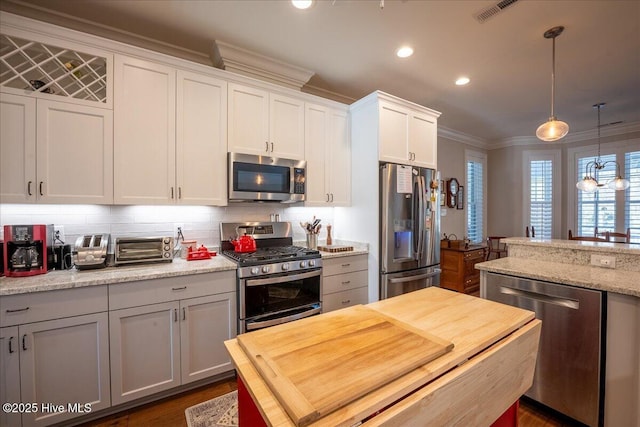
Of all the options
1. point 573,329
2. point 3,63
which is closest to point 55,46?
point 3,63

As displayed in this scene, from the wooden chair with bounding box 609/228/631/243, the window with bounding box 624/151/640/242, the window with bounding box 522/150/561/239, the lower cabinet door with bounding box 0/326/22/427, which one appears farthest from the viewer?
the window with bounding box 522/150/561/239

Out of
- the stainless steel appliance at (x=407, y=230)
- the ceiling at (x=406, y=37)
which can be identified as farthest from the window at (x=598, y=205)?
the stainless steel appliance at (x=407, y=230)

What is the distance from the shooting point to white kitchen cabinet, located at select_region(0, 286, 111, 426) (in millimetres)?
1573

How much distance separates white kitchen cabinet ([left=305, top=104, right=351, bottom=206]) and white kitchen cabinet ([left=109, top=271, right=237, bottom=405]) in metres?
1.33

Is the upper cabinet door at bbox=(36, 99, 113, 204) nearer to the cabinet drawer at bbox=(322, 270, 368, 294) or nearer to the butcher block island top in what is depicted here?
A: the butcher block island top

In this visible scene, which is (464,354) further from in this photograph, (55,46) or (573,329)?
(55,46)

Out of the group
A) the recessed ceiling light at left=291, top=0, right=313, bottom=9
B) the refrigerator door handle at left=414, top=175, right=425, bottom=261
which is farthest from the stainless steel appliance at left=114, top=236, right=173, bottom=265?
the refrigerator door handle at left=414, top=175, right=425, bottom=261

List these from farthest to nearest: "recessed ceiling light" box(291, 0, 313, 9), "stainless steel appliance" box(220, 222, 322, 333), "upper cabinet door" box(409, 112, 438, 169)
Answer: "upper cabinet door" box(409, 112, 438, 169)
"stainless steel appliance" box(220, 222, 322, 333)
"recessed ceiling light" box(291, 0, 313, 9)

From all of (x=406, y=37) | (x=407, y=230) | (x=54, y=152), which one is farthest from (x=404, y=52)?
(x=54, y=152)

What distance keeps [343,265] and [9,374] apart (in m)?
2.41

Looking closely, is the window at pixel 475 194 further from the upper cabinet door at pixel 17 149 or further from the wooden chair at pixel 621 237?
the upper cabinet door at pixel 17 149

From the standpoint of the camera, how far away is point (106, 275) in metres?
1.83

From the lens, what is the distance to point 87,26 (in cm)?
229

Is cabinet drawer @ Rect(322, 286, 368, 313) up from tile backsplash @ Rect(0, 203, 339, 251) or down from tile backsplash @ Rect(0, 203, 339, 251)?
down
